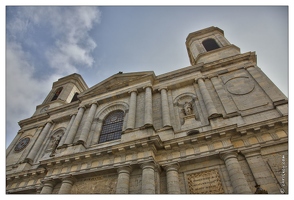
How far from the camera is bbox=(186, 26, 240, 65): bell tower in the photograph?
17.4 m

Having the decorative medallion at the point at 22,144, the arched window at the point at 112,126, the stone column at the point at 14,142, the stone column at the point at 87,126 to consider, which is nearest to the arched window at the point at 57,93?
the stone column at the point at 14,142

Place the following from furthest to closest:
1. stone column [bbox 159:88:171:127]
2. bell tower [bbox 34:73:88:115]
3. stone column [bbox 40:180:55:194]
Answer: bell tower [bbox 34:73:88:115]
stone column [bbox 159:88:171:127]
stone column [bbox 40:180:55:194]

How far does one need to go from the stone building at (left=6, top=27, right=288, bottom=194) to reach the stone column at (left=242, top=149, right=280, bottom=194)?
0.04 m

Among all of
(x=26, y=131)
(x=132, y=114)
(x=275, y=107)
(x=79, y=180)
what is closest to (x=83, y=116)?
(x=132, y=114)

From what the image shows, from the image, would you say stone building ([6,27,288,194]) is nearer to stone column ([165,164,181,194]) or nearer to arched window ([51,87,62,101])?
stone column ([165,164,181,194])

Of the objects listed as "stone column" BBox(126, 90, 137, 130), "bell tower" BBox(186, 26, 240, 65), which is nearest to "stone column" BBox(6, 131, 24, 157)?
"stone column" BBox(126, 90, 137, 130)

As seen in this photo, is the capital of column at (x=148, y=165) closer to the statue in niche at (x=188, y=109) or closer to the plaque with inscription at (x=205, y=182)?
the plaque with inscription at (x=205, y=182)

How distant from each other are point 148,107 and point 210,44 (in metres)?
12.1

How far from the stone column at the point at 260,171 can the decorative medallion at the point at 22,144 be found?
17.7 metres

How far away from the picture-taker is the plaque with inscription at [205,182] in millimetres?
8149

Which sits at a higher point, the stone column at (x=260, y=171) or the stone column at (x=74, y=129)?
the stone column at (x=74, y=129)

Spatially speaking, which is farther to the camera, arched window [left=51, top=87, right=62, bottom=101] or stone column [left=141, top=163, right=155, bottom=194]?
arched window [left=51, top=87, right=62, bottom=101]

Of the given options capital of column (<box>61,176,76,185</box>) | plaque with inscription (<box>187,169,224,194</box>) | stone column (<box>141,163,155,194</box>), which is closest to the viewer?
plaque with inscription (<box>187,169,224,194</box>)

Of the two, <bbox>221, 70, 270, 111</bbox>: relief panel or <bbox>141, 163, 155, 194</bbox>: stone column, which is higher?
<bbox>221, 70, 270, 111</bbox>: relief panel
